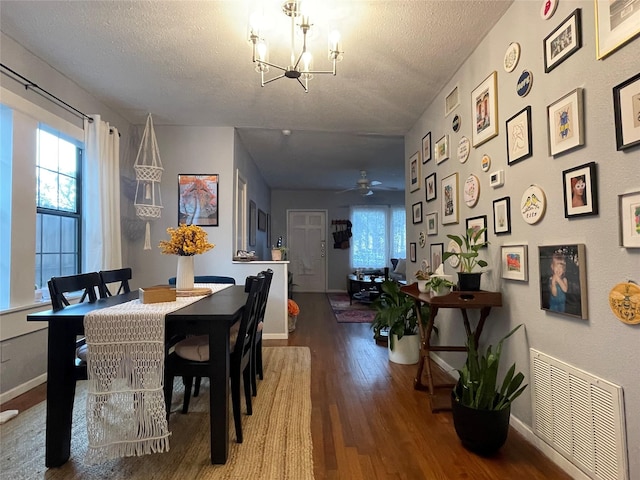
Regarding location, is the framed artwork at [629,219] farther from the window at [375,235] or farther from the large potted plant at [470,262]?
the window at [375,235]

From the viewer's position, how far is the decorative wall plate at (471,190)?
92.7 inches

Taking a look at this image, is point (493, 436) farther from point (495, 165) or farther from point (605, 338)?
point (495, 165)

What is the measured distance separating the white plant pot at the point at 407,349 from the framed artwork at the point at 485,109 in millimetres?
1765

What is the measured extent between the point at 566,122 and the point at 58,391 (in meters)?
2.71

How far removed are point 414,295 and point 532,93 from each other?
1.44 meters

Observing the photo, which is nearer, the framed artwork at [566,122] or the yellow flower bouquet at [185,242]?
the framed artwork at [566,122]

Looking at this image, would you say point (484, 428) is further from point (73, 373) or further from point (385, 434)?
point (73, 373)

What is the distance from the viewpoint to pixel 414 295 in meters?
2.43

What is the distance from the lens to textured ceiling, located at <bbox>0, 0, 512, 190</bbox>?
2.02 meters

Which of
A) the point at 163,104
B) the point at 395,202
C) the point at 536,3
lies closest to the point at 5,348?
the point at 163,104

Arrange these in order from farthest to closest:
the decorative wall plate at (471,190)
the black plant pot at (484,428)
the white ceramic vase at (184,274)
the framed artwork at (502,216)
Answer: the decorative wall plate at (471,190), the white ceramic vase at (184,274), the framed artwork at (502,216), the black plant pot at (484,428)

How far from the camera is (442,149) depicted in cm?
295

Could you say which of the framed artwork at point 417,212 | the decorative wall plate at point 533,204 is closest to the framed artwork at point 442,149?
the framed artwork at point 417,212

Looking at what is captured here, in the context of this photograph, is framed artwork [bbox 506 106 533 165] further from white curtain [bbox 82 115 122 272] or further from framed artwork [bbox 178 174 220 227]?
white curtain [bbox 82 115 122 272]
